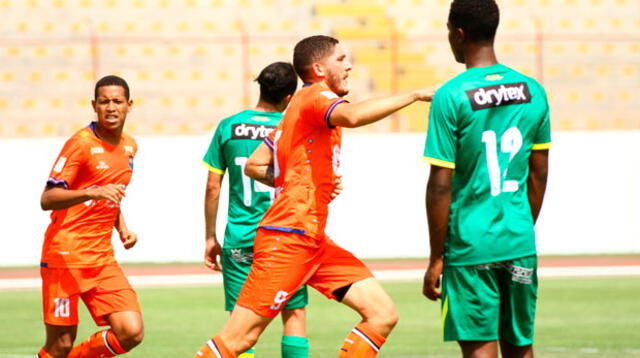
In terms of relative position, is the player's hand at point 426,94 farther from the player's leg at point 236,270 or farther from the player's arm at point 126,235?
the player's arm at point 126,235

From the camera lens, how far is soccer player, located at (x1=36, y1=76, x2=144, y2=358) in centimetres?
682

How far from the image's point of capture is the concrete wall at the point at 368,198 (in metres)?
17.0

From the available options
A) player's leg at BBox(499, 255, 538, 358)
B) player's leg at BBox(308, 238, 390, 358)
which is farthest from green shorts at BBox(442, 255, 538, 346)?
player's leg at BBox(308, 238, 390, 358)

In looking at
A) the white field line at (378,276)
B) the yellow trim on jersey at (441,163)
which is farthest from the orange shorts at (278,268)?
the white field line at (378,276)

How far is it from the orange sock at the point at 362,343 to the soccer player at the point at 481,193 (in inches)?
39.6

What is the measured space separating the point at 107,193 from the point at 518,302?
266cm

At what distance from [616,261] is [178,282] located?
23.6ft

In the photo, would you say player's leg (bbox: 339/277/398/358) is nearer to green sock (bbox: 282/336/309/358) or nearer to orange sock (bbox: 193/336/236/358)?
orange sock (bbox: 193/336/236/358)

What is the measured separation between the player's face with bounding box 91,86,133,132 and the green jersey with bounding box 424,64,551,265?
2742 mm

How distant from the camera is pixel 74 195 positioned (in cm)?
655

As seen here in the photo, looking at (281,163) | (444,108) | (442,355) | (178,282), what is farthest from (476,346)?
(178,282)

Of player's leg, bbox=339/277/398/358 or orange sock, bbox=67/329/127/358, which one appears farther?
orange sock, bbox=67/329/127/358

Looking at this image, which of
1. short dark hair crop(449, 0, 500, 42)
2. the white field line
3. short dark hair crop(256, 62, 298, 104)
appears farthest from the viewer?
the white field line

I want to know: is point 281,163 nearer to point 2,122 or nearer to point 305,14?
point 2,122
